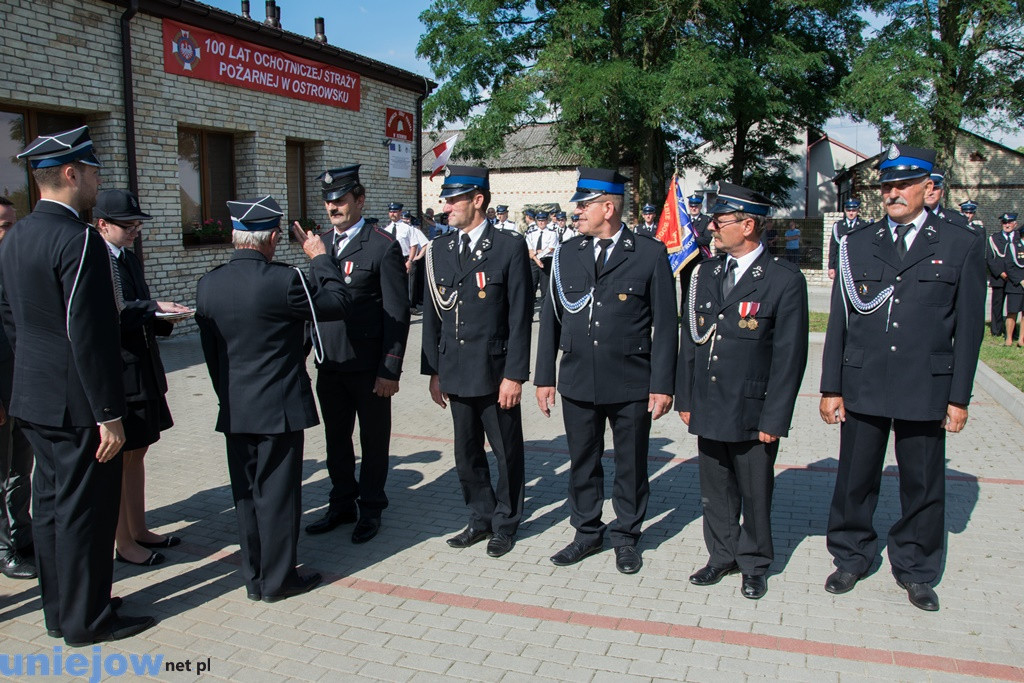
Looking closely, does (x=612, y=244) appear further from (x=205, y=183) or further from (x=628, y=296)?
(x=205, y=183)

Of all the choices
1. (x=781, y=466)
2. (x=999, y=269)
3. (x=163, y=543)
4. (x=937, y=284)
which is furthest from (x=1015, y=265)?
(x=163, y=543)

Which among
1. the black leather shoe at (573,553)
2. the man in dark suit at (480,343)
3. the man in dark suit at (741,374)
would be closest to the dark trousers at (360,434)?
the man in dark suit at (480,343)

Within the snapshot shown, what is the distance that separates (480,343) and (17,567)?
2.66 meters

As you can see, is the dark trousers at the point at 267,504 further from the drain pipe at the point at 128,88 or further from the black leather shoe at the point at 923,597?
the drain pipe at the point at 128,88

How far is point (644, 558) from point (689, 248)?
8.66m

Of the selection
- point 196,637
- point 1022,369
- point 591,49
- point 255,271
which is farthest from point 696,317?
point 591,49

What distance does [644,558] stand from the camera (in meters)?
4.37

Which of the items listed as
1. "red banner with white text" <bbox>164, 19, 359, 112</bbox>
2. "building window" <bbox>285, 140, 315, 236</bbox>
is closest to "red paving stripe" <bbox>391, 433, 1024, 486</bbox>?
"red banner with white text" <bbox>164, 19, 359, 112</bbox>

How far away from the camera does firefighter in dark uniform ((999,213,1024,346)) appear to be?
1123 cm

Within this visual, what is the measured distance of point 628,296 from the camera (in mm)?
4164

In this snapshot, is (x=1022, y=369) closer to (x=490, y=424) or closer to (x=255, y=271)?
(x=490, y=424)

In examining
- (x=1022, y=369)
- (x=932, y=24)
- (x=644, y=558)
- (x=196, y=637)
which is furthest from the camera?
(x=932, y=24)

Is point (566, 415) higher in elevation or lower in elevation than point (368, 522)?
higher

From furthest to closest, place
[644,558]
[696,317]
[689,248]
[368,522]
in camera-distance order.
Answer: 1. [689,248]
2. [368,522]
3. [644,558]
4. [696,317]
